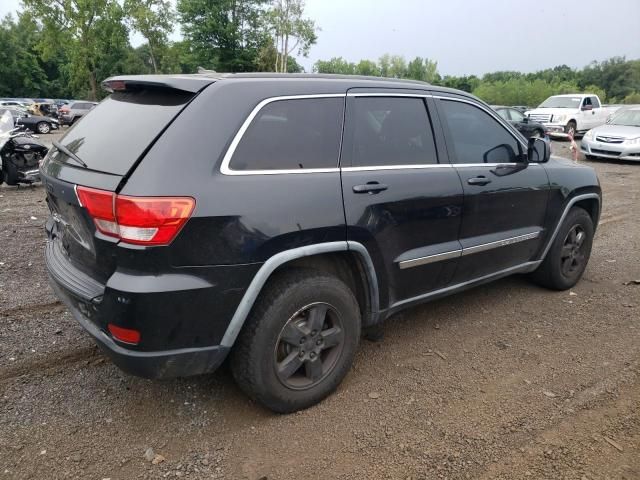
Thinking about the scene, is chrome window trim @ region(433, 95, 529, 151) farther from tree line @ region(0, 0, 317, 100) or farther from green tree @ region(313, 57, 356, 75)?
green tree @ region(313, 57, 356, 75)

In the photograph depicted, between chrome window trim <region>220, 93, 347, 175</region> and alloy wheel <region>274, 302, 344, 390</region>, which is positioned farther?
alloy wheel <region>274, 302, 344, 390</region>

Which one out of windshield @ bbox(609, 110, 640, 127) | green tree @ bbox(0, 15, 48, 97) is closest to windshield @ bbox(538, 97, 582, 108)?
windshield @ bbox(609, 110, 640, 127)

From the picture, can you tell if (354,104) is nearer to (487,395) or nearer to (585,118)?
(487,395)

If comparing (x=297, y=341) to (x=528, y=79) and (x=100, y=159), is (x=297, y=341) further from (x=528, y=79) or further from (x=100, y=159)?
(x=528, y=79)

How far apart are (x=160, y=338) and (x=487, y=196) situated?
96.6 inches

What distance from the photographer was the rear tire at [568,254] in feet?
14.6

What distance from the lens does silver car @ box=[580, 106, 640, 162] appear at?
13.3 m

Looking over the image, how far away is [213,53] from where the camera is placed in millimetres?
44531

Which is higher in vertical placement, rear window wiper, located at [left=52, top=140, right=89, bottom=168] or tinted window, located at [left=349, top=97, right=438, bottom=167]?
tinted window, located at [left=349, top=97, right=438, bottom=167]

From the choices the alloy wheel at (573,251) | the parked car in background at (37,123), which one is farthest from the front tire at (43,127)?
the alloy wheel at (573,251)

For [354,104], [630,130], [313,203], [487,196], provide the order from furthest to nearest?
[630,130]
[487,196]
[354,104]
[313,203]

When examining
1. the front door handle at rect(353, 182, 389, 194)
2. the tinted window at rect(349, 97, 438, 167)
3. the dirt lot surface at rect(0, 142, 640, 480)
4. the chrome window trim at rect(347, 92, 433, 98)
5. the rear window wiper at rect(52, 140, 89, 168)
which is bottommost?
the dirt lot surface at rect(0, 142, 640, 480)

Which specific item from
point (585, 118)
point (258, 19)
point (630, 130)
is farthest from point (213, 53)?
point (630, 130)

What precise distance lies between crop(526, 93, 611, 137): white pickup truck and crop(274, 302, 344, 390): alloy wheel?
19.0 meters
